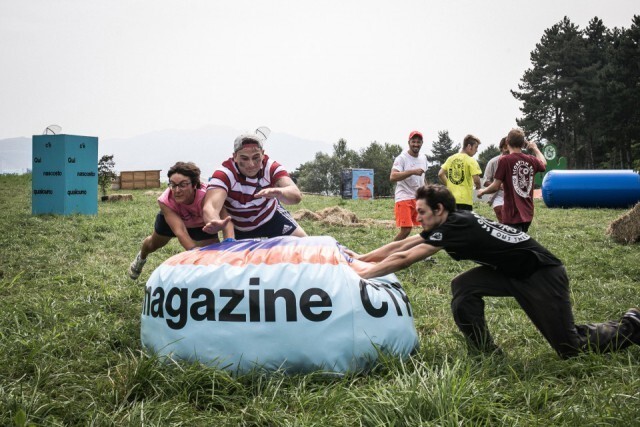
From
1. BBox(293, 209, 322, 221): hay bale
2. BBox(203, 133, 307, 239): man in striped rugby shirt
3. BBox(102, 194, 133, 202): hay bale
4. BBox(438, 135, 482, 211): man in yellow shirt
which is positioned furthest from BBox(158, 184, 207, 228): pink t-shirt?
BBox(102, 194, 133, 202): hay bale

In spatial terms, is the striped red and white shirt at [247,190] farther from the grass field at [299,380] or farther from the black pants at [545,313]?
the black pants at [545,313]

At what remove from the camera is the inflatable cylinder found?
1927cm

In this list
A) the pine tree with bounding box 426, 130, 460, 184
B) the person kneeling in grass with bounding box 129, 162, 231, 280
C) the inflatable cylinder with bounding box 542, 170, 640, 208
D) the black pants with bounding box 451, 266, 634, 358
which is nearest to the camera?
the black pants with bounding box 451, 266, 634, 358

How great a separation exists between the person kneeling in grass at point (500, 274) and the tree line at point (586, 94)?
47975 millimetres

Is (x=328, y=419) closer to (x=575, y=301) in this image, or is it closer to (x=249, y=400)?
(x=249, y=400)

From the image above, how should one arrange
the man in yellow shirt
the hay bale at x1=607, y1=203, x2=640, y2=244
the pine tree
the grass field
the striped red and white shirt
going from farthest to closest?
the pine tree, the hay bale at x1=607, y1=203, x2=640, y2=244, the man in yellow shirt, the striped red and white shirt, the grass field

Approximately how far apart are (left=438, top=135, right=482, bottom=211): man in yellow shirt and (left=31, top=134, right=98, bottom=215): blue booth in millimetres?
10648

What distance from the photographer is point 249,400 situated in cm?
325

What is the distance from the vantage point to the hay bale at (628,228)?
10.1 metres

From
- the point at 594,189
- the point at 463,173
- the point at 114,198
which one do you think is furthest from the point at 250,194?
the point at 114,198

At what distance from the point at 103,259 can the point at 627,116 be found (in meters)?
48.8

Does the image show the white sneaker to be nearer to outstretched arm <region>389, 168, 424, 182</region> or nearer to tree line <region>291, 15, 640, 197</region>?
outstretched arm <region>389, 168, 424, 182</region>

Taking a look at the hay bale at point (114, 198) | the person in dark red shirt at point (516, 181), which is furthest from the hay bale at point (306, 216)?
the hay bale at point (114, 198)

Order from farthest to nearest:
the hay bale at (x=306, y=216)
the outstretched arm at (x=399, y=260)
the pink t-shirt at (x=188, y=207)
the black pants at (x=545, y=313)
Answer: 1. the hay bale at (x=306, y=216)
2. the pink t-shirt at (x=188, y=207)
3. the black pants at (x=545, y=313)
4. the outstretched arm at (x=399, y=260)
